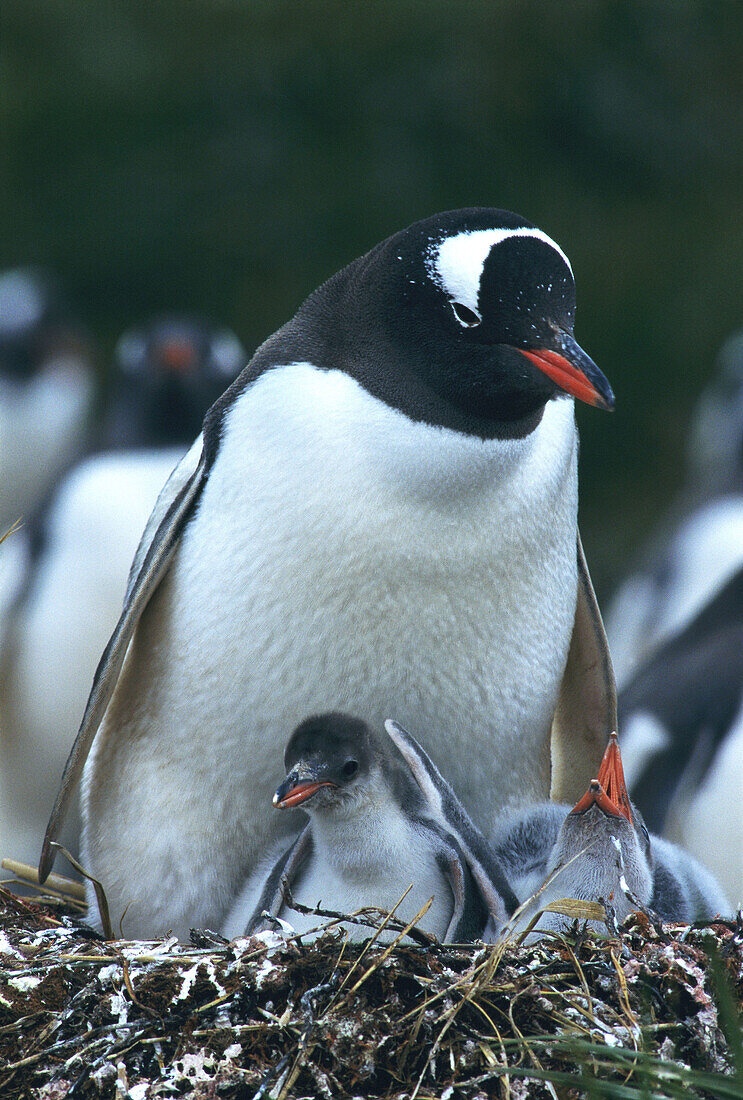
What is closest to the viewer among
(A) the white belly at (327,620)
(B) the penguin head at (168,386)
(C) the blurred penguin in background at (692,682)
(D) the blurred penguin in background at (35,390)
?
(A) the white belly at (327,620)

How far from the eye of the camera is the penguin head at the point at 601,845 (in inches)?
66.2

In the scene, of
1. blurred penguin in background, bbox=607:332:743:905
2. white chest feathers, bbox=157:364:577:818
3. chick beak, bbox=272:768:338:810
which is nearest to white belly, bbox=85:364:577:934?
white chest feathers, bbox=157:364:577:818

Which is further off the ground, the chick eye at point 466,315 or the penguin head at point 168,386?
the chick eye at point 466,315

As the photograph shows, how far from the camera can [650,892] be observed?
1.77m

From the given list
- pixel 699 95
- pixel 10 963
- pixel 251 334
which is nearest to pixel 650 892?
pixel 10 963

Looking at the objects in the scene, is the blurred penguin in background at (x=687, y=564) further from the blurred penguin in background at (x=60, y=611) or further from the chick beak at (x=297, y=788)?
the chick beak at (x=297, y=788)

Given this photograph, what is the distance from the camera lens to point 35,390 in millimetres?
4633

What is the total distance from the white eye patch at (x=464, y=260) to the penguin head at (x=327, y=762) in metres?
0.51

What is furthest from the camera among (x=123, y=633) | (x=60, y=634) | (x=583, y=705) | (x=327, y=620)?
(x=60, y=634)

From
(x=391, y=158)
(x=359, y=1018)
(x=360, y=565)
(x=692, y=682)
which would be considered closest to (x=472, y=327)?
(x=360, y=565)

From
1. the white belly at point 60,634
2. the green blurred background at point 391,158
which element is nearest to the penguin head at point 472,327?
the white belly at point 60,634

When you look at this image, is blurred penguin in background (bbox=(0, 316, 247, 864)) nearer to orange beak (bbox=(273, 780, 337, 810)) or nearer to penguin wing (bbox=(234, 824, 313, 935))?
penguin wing (bbox=(234, 824, 313, 935))

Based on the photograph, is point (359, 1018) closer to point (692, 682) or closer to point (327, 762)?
point (327, 762)

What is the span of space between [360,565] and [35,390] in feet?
10.2
